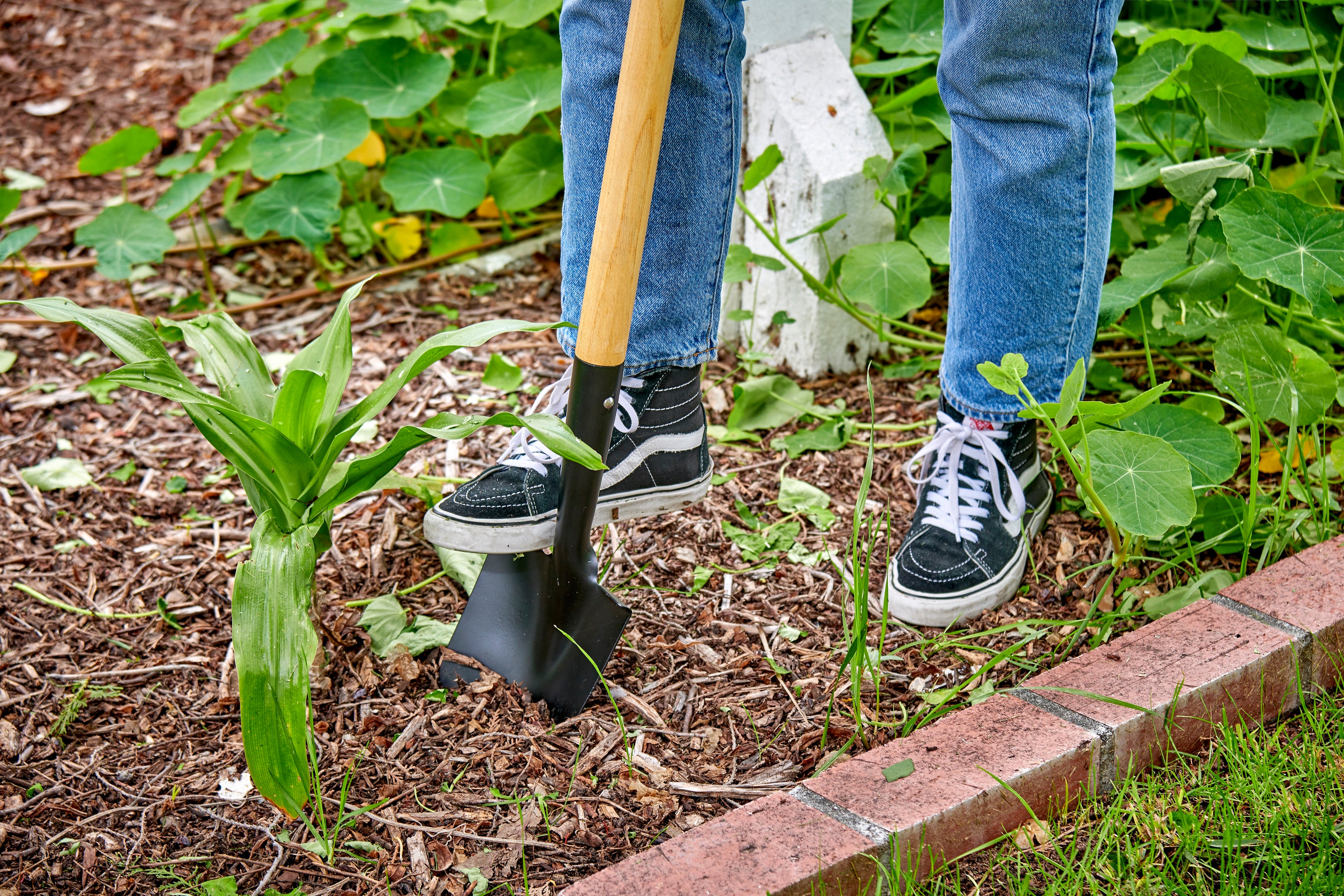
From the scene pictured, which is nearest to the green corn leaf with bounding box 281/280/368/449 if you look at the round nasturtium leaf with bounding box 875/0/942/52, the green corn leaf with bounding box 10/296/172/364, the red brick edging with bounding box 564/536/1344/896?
the green corn leaf with bounding box 10/296/172/364

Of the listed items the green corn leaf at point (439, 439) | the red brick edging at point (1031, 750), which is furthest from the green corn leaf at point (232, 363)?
the red brick edging at point (1031, 750)

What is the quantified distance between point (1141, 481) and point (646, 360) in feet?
2.04

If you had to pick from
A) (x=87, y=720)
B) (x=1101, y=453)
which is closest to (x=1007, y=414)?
(x=1101, y=453)

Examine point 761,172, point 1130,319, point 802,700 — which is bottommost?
point 802,700

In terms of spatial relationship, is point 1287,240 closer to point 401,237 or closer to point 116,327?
point 116,327

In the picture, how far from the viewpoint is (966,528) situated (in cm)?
143

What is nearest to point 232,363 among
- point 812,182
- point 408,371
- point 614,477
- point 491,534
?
point 408,371

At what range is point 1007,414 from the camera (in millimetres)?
1390

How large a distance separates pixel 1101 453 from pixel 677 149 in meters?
0.63

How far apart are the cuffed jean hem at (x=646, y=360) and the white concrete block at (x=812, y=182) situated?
555 millimetres

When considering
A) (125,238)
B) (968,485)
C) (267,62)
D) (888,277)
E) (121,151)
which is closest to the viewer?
(968,485)

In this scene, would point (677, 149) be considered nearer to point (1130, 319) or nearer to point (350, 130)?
point (1130, 319)

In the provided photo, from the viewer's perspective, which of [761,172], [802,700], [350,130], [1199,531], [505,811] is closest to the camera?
[505,811]

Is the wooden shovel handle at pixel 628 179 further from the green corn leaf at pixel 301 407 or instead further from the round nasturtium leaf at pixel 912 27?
the round nasturtium leaf at pixel 912 27
